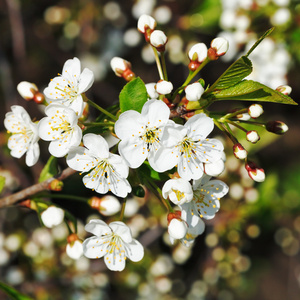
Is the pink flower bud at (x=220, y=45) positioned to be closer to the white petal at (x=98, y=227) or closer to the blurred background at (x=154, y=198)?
the white petal at (x=98, y=227)

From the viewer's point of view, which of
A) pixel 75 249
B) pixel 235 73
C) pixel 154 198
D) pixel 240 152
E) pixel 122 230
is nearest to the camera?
pixel 235 73

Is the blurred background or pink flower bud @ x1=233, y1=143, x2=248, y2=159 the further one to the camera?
the blurred background

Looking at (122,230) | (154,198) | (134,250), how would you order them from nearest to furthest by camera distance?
1. (122,230)
2. (134,250)
3. (154,198)

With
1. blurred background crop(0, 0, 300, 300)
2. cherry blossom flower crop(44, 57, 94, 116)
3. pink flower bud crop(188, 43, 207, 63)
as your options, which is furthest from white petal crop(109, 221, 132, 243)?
blurred background crop(0, 0, 300, 300)

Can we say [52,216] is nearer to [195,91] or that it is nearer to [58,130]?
[58,130]

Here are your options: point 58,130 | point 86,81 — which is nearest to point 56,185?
point 58,130

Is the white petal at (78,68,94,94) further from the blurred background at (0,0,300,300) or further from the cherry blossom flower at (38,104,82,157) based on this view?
the blurred background at (0,0,300,300)
